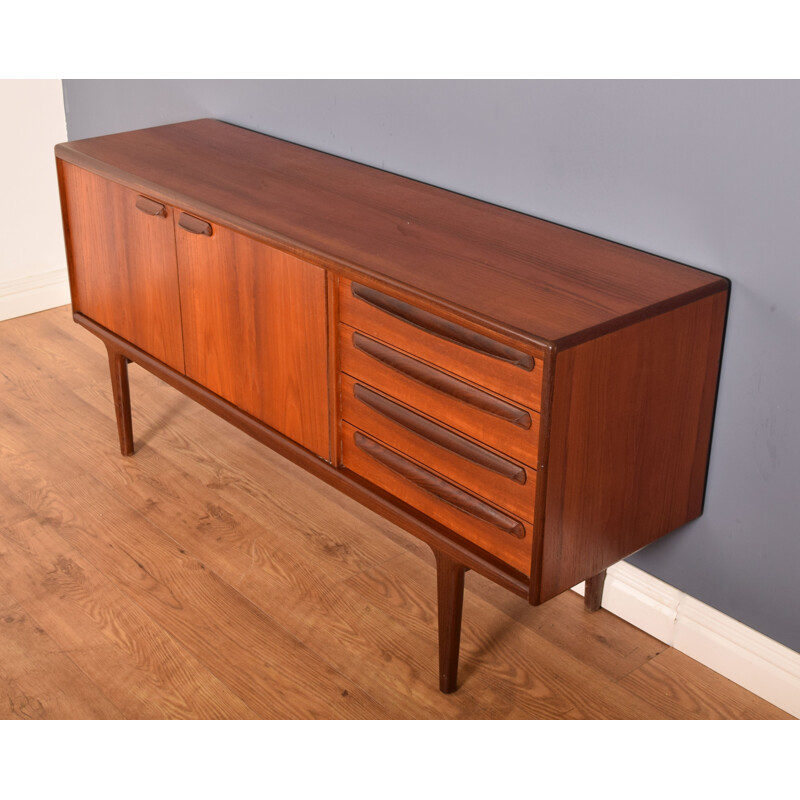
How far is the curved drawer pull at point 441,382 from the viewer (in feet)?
5.14

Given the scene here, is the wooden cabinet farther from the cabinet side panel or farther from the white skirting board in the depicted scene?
the white skirting board

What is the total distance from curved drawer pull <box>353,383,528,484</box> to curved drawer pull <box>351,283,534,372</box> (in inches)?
6.6

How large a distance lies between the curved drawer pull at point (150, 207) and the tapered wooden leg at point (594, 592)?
1170mm

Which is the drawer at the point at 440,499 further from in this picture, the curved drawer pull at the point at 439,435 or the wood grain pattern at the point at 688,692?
the wood grain pattern at the point at 688,692

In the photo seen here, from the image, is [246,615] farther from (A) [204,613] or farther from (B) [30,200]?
(B) [30,200]

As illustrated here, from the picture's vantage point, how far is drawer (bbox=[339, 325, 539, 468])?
1571 mm

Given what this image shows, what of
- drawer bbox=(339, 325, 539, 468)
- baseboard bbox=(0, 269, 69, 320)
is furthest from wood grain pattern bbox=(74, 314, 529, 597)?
baseboard bbox=(0, 269, 69, 320)

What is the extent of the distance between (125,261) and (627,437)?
1.28 metres

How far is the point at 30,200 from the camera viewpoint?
346 cm

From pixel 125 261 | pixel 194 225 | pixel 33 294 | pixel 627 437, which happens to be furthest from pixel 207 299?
pixel 33 294
